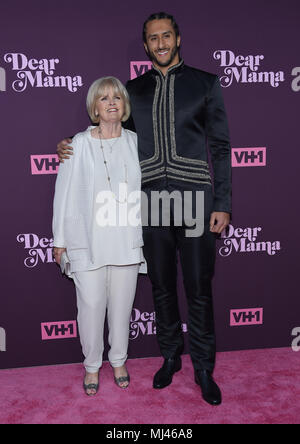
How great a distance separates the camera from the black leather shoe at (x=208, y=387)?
2.36 metres

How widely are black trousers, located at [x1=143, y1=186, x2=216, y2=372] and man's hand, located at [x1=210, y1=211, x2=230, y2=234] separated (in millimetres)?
28

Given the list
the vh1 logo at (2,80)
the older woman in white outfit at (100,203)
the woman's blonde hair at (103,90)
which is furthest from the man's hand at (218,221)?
the vh1 logo at (2,80)

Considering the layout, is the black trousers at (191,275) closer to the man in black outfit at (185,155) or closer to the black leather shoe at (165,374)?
the man in black outfit at (185,155)

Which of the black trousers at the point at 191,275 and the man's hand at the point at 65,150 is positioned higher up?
the man's hand at the point at 65,150

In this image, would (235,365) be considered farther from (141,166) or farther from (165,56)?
(165,56)

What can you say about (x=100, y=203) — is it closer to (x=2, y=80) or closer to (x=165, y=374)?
(x=2, y=80)

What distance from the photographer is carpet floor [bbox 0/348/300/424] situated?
2258 mm

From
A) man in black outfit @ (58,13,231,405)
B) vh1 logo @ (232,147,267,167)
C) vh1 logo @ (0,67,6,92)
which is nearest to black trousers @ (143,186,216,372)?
man in black outfit @ (58,13,231,405)

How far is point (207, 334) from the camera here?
8.08 ft

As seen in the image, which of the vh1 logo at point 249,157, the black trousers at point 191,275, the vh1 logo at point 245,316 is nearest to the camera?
the black trousers at point 191,275

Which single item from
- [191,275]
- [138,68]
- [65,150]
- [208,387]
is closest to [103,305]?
[191,275]

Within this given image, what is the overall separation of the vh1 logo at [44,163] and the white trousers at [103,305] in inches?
26.7

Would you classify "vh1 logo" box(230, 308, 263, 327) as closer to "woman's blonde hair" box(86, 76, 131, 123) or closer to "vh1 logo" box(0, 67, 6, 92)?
"woman's blonde hair" box(86, 76, 131, 123)

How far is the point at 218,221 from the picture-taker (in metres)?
2.36
